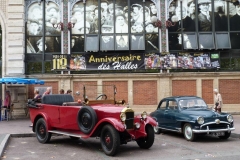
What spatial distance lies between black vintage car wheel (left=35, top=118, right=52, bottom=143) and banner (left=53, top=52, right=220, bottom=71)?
8428mm

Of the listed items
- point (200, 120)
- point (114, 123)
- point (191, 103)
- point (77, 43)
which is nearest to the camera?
point (114, 123)

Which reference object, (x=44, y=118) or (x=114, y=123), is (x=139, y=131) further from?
(x=44, y=118)

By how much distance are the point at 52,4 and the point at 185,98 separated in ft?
37.0


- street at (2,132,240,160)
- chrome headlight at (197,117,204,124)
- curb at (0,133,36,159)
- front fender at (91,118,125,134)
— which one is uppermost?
front fender at (91,118,125,134)

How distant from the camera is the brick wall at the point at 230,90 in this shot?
65.5 feet

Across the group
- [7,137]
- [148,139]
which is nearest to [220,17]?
[148,139]

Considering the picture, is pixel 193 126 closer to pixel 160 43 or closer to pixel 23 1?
pixel 160 43

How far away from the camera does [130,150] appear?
9.87 meters

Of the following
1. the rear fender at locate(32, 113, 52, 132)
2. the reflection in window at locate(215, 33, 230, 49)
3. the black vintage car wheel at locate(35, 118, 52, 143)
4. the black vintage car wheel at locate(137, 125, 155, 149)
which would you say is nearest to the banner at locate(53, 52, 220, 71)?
the reflection in window at locate(215, 33, 230, 49)

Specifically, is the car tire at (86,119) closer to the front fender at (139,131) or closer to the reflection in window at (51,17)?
the front fender at (139,131)

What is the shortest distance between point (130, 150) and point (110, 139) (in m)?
1.09

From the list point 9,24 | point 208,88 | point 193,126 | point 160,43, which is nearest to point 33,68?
point 9,24

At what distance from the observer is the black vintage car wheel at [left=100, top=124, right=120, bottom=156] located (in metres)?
8.84

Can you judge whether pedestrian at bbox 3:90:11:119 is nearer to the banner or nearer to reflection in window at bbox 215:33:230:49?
the banner
